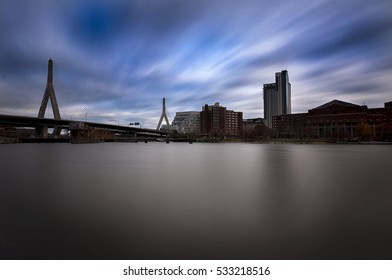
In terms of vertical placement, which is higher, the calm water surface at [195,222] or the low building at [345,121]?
the low building at [345,121]

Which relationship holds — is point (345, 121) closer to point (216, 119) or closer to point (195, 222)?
point (216, 119)

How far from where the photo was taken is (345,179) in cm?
1162

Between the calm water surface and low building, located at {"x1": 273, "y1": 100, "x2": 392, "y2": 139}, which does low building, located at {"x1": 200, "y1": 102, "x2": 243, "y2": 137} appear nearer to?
low building, located at {"x1": 273, "y1": 100, "x2": 392, "y2": 139}

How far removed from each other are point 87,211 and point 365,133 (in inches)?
4328

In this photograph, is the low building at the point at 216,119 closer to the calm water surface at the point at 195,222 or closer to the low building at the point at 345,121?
the low building at the point at 345,121

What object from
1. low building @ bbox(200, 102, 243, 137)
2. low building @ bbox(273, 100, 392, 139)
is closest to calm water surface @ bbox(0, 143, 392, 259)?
low building @ bbox(273, 100, 392, 139)

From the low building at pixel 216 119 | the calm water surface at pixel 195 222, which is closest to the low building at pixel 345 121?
the low building at pixel 216 119

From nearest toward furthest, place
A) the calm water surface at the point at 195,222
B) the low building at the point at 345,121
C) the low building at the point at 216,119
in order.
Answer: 1. the calm water surface at the point at 195,222
2. the low building at the point at 345,121
3. the low building at the point at 216,119

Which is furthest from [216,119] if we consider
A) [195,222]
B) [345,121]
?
[195,222]

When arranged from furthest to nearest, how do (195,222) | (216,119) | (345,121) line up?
(216,119) < (345,121) < (195,222)

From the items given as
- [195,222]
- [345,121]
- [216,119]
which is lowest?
[195,222]

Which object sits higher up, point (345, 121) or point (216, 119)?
point (216, 119)

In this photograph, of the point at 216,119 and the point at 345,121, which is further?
the point at 216,119
